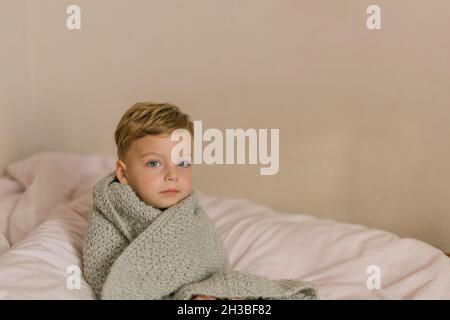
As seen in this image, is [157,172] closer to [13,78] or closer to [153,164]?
[153,164]

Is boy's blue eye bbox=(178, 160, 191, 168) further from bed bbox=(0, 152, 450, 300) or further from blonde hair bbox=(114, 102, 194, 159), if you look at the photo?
bed bbox=(0, 152, 450, 300)

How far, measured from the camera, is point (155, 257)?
1.06m

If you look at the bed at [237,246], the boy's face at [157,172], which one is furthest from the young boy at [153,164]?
the bed at [237,246]

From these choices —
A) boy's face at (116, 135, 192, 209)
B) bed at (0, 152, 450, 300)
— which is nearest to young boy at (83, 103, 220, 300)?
boy's face at (116, 135, 192, 209)

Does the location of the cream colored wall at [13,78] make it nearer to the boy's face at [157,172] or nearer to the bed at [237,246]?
the bed at [237,246]

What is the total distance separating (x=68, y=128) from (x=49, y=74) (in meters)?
0.17

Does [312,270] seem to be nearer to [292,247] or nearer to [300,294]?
[292,247]

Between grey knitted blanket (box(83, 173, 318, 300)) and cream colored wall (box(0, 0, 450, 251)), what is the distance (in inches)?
27.2

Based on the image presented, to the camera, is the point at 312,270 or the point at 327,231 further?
the point at 327,231

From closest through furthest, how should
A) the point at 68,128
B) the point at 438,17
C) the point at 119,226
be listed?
the point at 119,226
the point at 438,17
the point at 68,128

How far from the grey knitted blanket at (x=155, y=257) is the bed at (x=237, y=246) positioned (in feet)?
0.23

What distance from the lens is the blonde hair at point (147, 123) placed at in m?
1.14

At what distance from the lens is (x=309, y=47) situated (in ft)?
5.75

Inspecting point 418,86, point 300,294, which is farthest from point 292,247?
point 418,86
